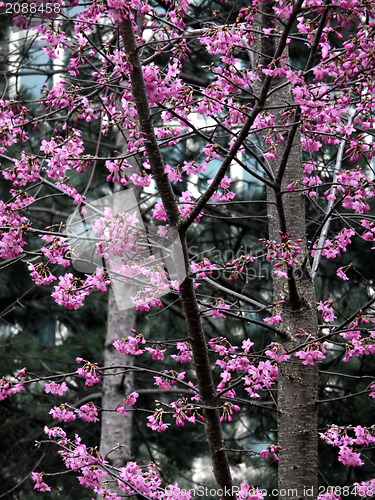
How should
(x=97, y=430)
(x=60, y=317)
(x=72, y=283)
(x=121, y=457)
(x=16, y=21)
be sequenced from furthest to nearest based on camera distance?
(x=60, y=317) → (x=97, y=430) → (x=121, y=457) → (x=16, y=21) → (x=72, y=283)

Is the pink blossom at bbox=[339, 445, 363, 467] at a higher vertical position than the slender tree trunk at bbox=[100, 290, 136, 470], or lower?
lower

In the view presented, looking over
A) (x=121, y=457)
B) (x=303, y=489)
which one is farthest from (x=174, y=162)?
(x=303, y=489)

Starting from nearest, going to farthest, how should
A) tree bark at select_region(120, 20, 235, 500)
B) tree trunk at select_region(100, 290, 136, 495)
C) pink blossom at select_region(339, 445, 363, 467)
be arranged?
tree bark at select_region(120, 20, 235, 500)
pink blossom at select_region(339, 445, 363, 467)
tree trunk at select_region(100, 290, 136, 495)

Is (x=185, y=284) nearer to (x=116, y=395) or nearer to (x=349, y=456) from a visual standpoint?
(x=349, y=456)

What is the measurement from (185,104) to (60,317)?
20.3ft

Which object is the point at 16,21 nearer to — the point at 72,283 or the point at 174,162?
the point at 72,283

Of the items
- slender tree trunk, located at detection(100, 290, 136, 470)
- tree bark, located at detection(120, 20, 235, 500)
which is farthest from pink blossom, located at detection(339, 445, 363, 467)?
slender tree trunk, located at detection(100, 290, 136, 470)

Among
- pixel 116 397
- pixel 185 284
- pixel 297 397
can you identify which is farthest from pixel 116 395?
pixel 185 284

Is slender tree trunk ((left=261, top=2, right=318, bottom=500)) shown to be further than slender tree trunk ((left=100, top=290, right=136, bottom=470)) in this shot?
No

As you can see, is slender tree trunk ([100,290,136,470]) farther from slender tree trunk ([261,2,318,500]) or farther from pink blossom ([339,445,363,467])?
pink blossom ([339,445,363,467])

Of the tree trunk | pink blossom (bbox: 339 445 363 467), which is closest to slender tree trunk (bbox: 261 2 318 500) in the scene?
pink blossom (bbox: 339 445 363 467)

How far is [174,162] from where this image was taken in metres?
7.40

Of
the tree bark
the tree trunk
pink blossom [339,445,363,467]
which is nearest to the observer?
the tree bark

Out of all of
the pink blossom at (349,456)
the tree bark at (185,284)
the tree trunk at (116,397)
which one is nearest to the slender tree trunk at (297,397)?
the pink blossom at (349,456)
